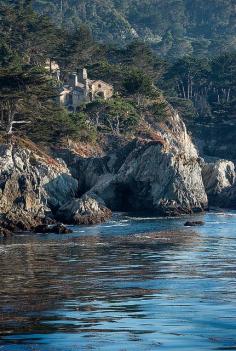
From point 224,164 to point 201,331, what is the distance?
77531mm

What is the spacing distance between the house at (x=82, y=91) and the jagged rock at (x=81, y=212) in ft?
150

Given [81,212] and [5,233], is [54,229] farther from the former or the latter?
[81,212]

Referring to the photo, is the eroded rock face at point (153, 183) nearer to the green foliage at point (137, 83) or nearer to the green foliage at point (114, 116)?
the green foliage at point (114, 116)

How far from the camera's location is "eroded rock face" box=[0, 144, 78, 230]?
6724 centimetres

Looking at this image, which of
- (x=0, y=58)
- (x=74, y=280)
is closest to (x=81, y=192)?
(x=0, y=58)

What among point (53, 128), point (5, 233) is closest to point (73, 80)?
point (53, 128)

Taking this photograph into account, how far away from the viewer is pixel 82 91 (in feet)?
413

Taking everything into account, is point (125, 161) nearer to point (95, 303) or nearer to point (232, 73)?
point (95, 303)

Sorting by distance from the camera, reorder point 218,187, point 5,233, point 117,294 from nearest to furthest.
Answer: point 117,294, point 5,233, point 218,187

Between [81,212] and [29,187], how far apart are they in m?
5.84

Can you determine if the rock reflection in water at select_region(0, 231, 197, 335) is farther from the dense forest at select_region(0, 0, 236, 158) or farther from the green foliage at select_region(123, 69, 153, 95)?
the green foliage at select_region(123, 69, 153, 95)

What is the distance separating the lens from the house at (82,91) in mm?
122938

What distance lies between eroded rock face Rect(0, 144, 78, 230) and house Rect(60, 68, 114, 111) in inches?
1447

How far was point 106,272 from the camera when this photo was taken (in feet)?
132
